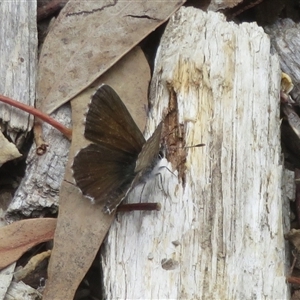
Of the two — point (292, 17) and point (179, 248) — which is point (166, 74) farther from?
point (292, 17)

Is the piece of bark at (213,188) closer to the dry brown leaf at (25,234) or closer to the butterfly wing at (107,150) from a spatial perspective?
the butterfly wing at (107,150)

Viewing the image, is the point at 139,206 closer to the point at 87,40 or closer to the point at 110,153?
the point at 110,153

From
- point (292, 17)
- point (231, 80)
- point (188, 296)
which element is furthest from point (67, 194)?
point (292, 17)

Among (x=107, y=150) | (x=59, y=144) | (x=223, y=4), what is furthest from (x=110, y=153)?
(x=223, y=4)

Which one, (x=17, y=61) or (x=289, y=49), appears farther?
(x=289, y=49)

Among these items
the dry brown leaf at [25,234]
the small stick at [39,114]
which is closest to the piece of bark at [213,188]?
the dry brown leaf at [25,234]
